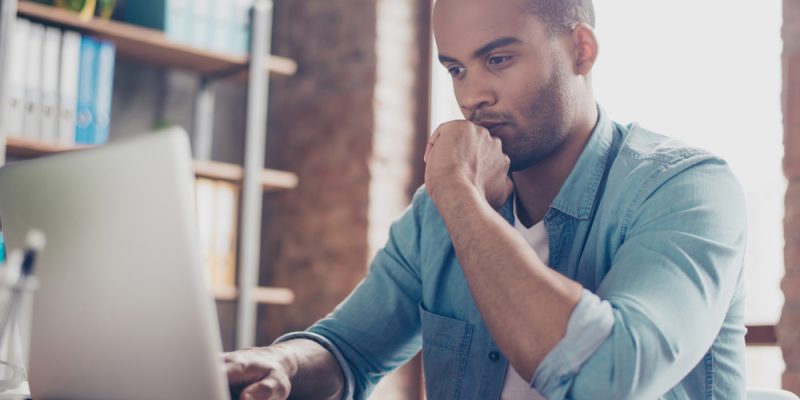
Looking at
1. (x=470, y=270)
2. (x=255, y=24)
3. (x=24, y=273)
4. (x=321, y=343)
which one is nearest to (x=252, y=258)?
(x=255, y=24)

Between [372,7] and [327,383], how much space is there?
2.18 meters

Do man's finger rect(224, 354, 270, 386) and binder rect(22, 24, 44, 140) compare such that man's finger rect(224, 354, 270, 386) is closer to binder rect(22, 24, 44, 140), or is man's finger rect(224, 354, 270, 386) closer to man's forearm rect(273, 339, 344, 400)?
man's forearm rect(273, 339, 344, 400)

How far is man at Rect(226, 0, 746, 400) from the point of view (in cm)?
100

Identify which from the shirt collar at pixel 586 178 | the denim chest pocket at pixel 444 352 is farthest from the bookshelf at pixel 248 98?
the shirt collar at pixel 586 178

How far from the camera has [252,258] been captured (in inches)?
115

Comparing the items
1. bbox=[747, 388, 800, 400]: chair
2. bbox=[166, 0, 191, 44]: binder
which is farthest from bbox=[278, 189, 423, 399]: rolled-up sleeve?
bbox=[166, 0, 191, 44]: binder

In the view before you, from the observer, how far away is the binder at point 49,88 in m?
2.59

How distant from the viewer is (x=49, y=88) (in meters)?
2.59

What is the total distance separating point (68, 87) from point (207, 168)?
0.49 m

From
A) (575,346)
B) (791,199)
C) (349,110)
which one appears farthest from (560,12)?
(349,110)

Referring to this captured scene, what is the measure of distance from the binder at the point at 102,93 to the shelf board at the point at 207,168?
0.27 ft

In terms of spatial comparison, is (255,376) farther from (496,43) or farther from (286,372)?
(496,43)

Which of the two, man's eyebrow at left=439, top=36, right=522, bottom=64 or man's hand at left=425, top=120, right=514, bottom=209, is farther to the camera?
man's eyebrow at left=439, top=36, right=522, bottom=64

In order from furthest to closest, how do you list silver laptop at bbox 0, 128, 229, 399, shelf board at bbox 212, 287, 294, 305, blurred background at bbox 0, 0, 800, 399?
shelf board at bbox 212, 287, 294, 305
blurred background at bbox 0, 0, 800, 399
silver laptop at bbox 0, 128, 229, 399
